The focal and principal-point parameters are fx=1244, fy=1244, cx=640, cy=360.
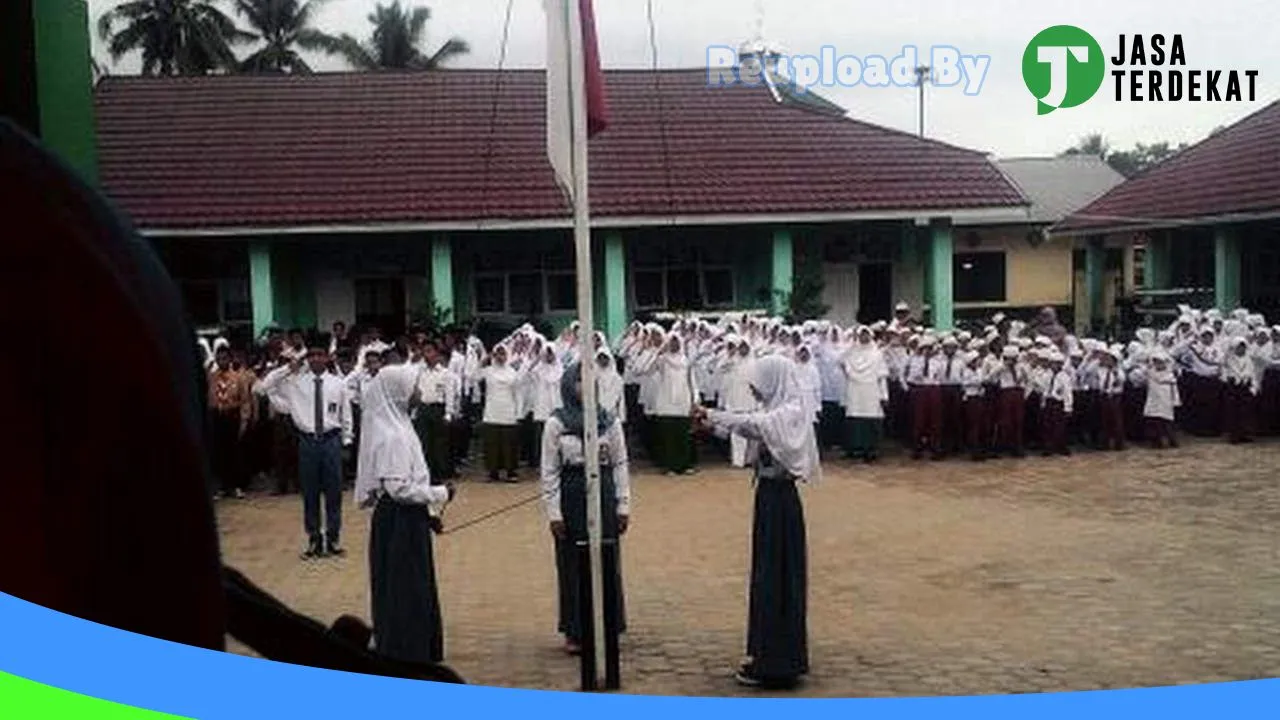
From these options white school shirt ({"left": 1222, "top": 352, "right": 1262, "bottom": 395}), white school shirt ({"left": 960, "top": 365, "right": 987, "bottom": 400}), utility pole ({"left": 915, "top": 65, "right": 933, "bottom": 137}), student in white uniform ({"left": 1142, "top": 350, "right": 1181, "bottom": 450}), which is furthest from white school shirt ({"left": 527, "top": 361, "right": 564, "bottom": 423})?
white school shirt ({"left": 960, "top": 365, "right": 987, "bottom": 400})

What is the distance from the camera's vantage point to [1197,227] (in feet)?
7.04

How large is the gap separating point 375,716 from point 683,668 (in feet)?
5.73

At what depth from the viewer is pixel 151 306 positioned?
613 mm

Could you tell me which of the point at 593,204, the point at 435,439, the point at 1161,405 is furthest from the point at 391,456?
the point at 1161,405

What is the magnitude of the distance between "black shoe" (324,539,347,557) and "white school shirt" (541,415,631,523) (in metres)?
0.49

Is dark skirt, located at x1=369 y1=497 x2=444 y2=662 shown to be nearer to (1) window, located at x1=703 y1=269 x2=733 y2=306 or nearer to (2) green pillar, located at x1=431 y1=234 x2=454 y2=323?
(2) green pillar, located at x1=431 y1=234 x2=454 y2=323

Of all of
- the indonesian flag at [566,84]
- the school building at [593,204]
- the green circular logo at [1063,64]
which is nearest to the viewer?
the green circular logo at [1063,64]

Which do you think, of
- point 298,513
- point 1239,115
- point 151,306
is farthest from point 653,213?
point 151,306

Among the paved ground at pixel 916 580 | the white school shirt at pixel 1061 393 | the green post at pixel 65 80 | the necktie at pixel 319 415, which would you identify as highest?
the green post at pixel 65 80

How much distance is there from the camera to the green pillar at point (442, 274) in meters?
2.09

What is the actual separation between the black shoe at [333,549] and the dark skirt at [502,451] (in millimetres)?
663

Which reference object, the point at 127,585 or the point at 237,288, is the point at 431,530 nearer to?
the point at 237,288

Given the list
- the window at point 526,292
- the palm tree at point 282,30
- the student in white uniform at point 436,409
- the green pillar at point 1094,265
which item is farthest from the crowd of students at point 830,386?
the palm tree at point 282,30

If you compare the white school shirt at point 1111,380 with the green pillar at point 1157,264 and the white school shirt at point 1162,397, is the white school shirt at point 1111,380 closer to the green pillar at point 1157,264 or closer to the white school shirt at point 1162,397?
the white school shirt at point 1162,397
